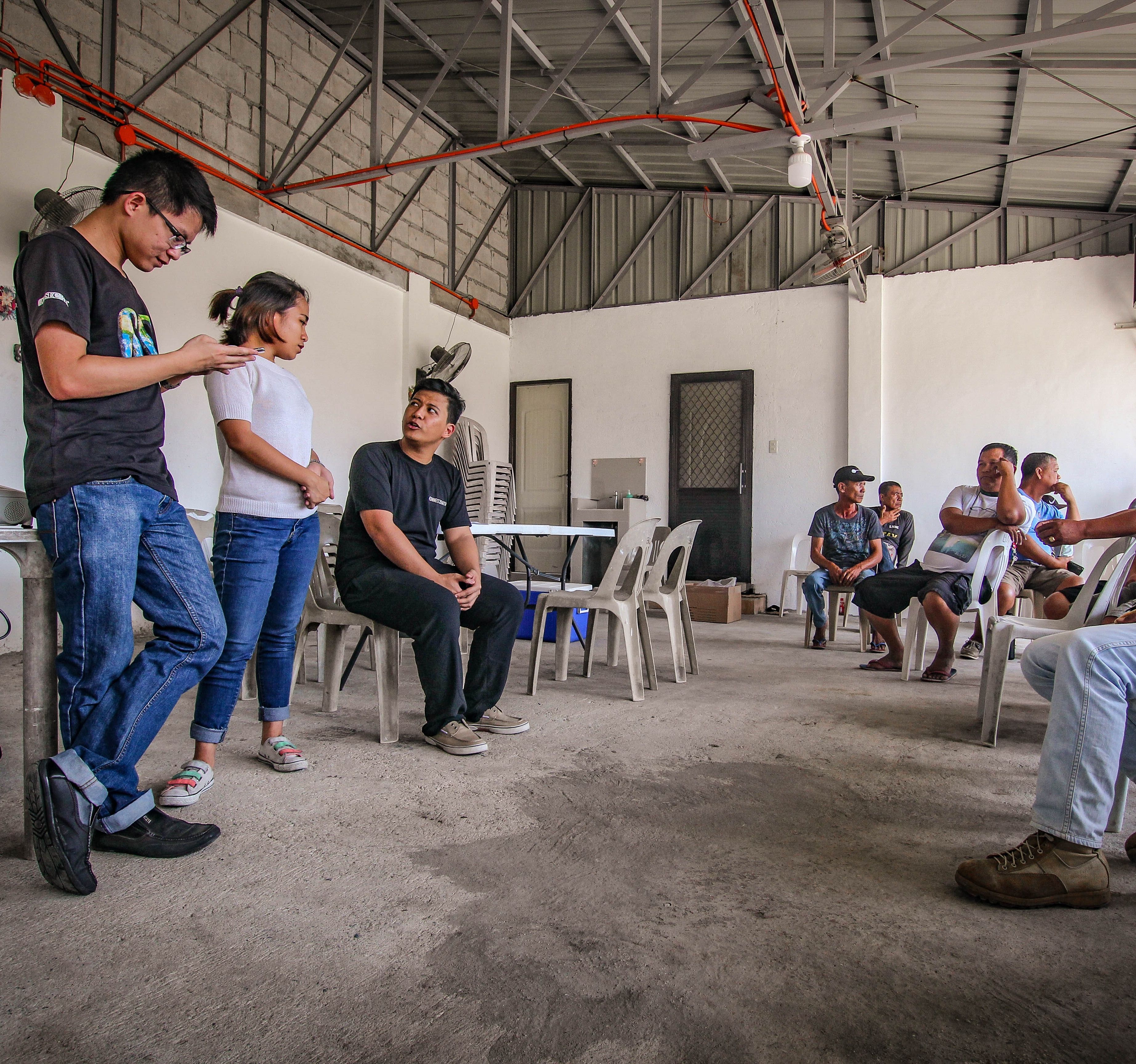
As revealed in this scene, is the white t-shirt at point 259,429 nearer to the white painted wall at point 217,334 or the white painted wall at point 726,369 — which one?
the white painted wall at point 217,334

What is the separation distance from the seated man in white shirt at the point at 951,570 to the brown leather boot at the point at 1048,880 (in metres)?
2.25

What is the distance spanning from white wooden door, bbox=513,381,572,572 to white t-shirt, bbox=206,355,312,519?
6.82 m

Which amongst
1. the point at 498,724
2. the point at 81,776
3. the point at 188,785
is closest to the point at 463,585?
the point at 498,724

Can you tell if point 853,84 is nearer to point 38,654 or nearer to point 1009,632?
point 1009,632

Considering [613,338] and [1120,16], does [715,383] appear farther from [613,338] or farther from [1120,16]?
[1120,16]

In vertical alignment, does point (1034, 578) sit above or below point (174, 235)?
below

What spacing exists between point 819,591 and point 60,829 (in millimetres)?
4687

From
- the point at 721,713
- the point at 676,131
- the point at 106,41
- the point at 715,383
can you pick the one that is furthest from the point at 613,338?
the point at 721,713

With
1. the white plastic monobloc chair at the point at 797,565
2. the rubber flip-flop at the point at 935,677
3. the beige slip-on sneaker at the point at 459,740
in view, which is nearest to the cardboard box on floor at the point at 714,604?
the white plastic monobloc chair at the point at 797,565

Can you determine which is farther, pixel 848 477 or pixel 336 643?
pixel 848 477

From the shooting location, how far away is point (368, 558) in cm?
269

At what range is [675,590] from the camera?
3.92 meters

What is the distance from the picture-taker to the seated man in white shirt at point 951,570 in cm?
355

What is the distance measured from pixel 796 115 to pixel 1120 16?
150 cm
